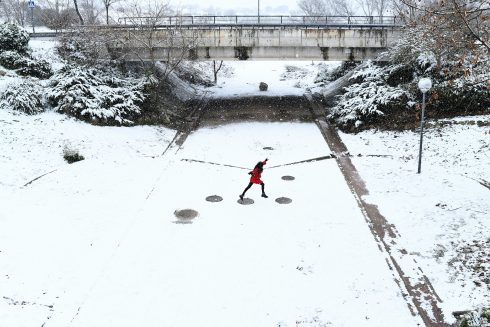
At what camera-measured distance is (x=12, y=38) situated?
2372 centimetres

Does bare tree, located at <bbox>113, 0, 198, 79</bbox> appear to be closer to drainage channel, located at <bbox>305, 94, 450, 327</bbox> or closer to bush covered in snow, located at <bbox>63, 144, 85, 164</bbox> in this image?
bush covered in snow, located at <bbox>63, 144, 85, 164</bbox>

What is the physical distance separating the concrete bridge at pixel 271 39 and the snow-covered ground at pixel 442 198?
809 cm

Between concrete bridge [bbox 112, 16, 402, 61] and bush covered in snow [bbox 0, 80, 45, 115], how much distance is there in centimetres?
663

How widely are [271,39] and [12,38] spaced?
15275 mm

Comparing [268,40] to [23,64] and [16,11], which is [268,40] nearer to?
[23,64]

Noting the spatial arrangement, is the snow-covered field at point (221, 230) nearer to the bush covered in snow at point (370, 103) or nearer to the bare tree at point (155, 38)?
the bush covered in snow at point (370, 103)

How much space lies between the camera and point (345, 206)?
14.1 m

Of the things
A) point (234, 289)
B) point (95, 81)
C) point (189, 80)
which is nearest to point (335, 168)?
point (234, 289)

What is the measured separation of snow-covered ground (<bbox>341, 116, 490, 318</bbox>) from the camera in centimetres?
1000

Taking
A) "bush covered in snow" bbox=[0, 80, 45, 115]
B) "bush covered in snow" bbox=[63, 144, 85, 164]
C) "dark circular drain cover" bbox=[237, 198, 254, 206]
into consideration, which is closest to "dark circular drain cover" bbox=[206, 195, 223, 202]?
"dark circular drain cover" bbox=[237, 198, 254, 206]

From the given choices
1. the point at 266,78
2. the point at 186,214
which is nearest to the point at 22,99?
the point at 186,214

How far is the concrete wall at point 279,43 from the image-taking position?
87.6 feet

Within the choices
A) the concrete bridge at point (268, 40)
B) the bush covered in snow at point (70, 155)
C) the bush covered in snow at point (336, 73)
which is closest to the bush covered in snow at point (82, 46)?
the concrete bridge at point (268, 40)

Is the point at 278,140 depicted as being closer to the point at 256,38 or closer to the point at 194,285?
the point at 256,38
